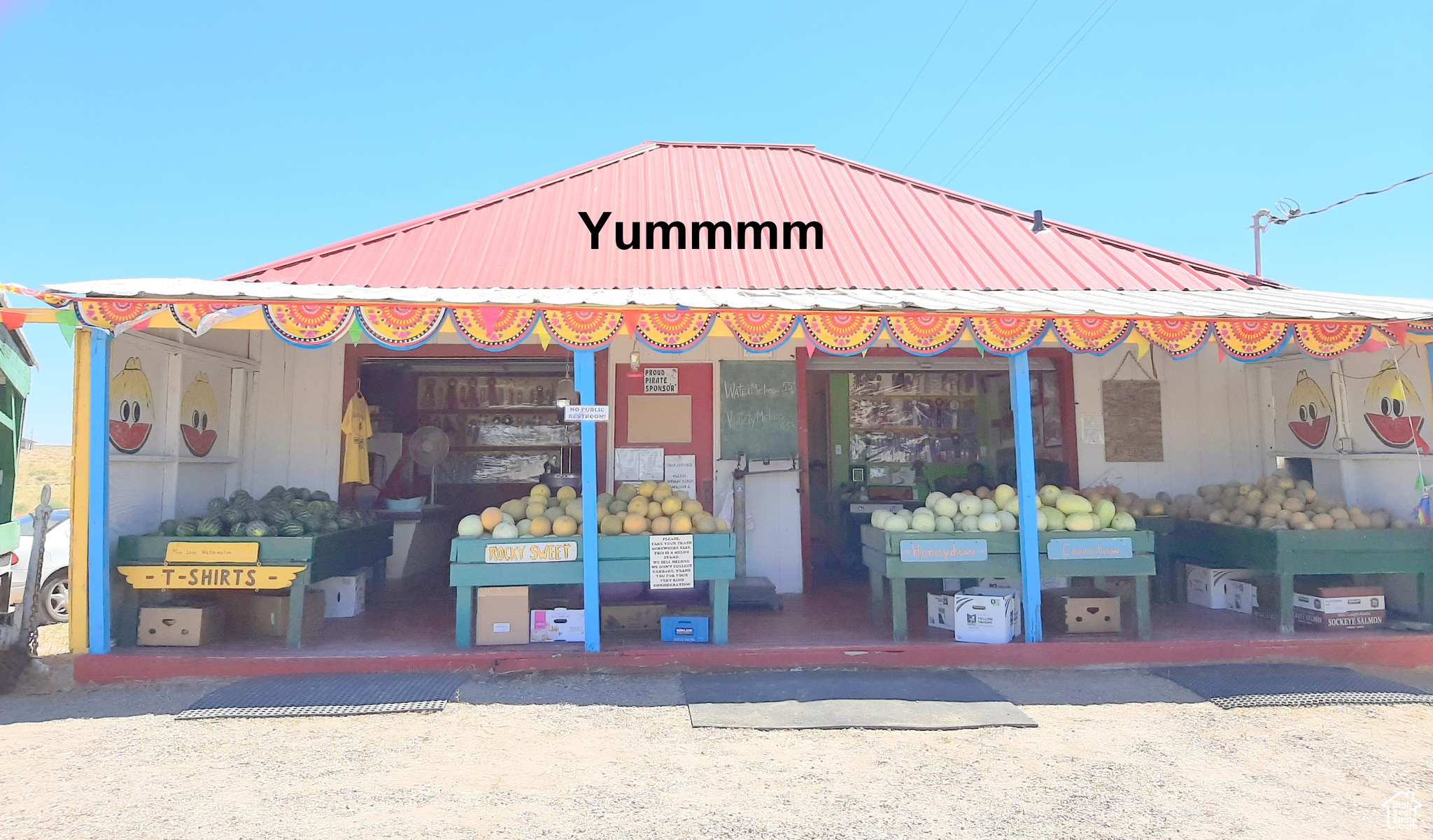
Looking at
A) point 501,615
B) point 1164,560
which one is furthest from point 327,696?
point 1164,560

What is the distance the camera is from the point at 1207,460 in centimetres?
904

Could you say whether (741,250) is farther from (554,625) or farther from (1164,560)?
(1164,560)

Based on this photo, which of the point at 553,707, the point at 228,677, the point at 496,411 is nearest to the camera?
the point at 553,707

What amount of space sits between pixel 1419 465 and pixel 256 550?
9777 mm

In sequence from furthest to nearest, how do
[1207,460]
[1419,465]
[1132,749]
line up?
1. [1207,460]
2. [1419,465]
3. [1132,749]

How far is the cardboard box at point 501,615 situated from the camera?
628 cm

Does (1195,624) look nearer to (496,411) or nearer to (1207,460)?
(1207,460)

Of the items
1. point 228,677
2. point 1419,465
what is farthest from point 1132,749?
point 228,677

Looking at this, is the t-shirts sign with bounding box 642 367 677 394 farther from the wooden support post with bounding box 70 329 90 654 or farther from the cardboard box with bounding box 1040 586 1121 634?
the wooden support post with bounding box 70 329 90 654

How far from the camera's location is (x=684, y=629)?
20.9 ft

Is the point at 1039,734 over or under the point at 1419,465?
under

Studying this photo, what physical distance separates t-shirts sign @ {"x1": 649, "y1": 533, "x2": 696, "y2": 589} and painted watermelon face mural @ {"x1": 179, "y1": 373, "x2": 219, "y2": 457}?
470 centimetres

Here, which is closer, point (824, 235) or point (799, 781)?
point (799, 781)

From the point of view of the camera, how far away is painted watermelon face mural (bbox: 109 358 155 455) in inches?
257
